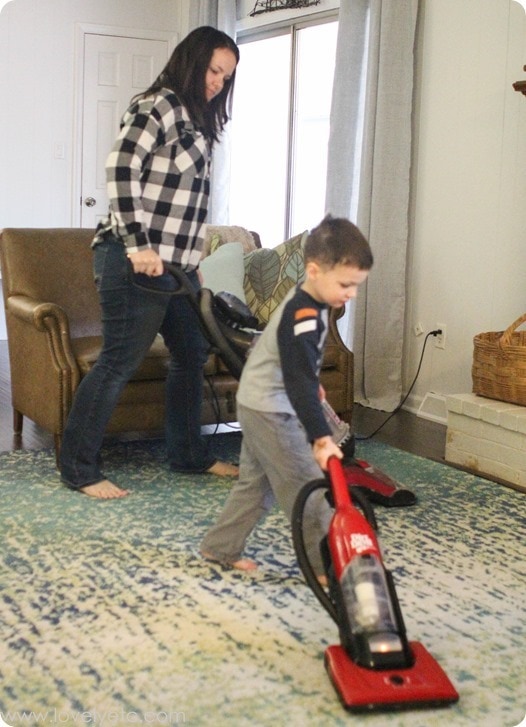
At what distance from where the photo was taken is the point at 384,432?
3889 mm

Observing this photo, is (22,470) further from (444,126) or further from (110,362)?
(444,126)

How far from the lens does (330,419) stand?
2357 mm

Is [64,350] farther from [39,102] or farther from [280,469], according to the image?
[39,102]

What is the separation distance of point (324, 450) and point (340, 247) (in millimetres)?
395

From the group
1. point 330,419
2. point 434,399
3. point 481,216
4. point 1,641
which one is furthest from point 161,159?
point 434,399

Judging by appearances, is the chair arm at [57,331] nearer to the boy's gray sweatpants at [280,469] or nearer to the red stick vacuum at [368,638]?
the boy's gray sweatpants at [280,469]

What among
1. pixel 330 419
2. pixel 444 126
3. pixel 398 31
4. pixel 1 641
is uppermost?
pixel 398 31

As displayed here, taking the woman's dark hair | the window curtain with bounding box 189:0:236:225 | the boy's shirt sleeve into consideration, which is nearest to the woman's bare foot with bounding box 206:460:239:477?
the woman's dark hair

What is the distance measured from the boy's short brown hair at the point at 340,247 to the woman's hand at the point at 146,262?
844mm

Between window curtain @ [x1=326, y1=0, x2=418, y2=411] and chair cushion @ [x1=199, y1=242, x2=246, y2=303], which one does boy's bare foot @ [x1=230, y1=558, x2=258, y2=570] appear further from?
window curtain @ [x1=326, y1=0, x2=418, y2=411]

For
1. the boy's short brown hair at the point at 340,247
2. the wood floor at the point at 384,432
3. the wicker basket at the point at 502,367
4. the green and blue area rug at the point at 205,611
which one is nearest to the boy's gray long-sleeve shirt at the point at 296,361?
the boy's short brown hair at the point at 340,247

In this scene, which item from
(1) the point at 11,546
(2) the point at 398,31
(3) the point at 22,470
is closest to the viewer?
(1) the point at 11,546

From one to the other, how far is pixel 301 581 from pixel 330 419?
429 mm

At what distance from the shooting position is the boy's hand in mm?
1723
